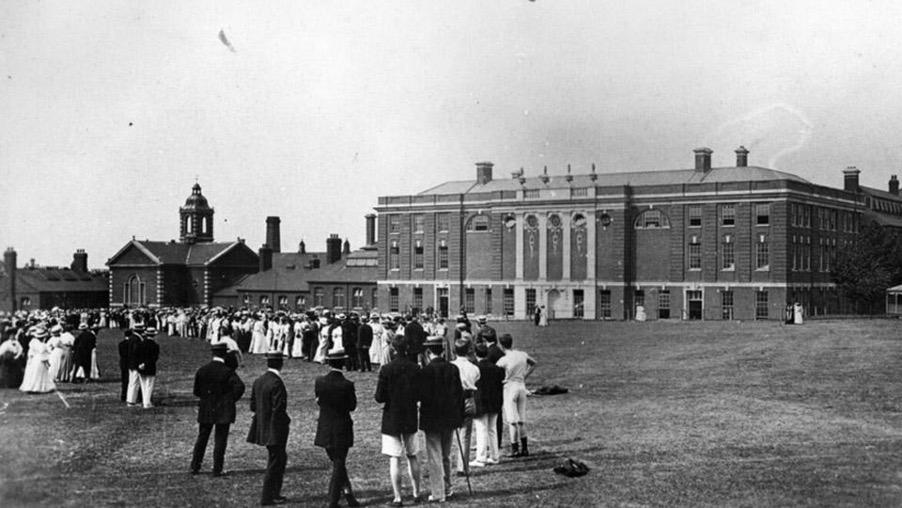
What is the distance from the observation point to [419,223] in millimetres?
72375

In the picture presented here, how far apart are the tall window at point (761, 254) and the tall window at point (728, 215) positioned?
208 centimetres

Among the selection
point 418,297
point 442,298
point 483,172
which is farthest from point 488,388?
point 483,172

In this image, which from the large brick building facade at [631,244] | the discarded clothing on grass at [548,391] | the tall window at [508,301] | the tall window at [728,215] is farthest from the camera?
the tall window at [508,301]

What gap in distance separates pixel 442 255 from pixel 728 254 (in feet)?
72.6

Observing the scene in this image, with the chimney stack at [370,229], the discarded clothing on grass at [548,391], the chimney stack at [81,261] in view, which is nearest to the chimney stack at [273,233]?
the chimney stack at [370,229]

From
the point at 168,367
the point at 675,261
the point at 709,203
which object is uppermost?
the point at 709,203

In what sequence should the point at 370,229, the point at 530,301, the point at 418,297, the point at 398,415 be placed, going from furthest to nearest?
the point at 370,229 → the point at 418,297 → the point at 530,301 → the point at 398,415

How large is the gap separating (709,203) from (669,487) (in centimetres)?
5033

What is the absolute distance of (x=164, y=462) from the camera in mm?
13188

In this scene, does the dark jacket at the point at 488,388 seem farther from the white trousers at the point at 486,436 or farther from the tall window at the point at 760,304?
the tall window at the point at 760,304

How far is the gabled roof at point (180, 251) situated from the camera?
82.6 m

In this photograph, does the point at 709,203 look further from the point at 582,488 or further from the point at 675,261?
the point at 582,488

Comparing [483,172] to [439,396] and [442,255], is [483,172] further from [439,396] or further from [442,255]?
[439,396]

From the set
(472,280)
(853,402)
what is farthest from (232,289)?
(853,402)
